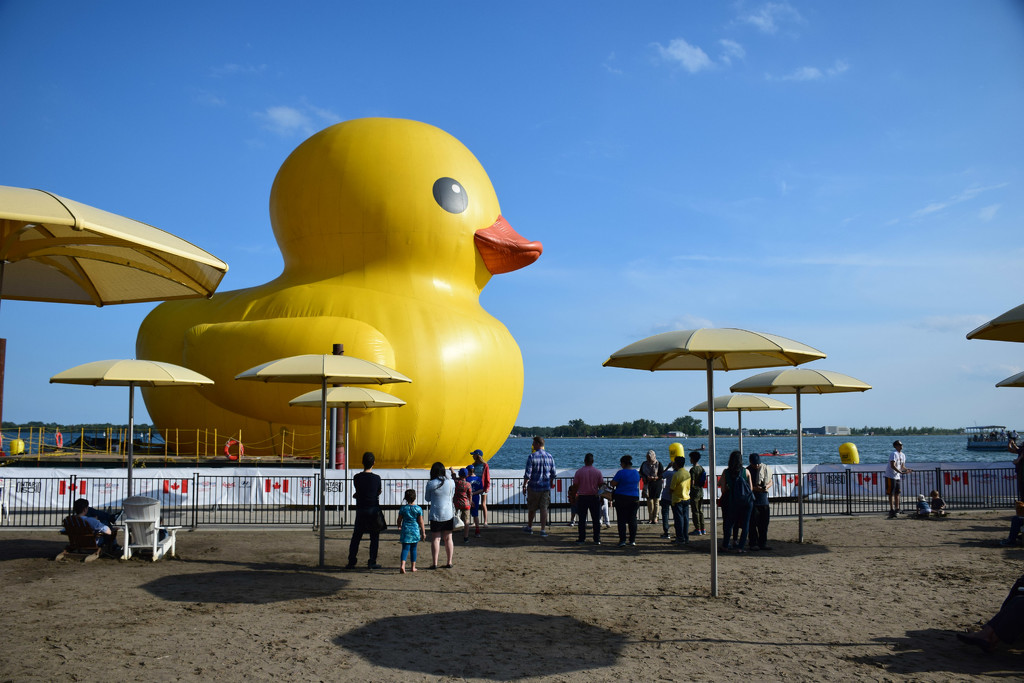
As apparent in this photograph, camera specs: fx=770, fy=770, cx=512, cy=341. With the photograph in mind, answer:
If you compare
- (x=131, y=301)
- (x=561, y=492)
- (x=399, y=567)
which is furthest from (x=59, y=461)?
(x=131, y=301)

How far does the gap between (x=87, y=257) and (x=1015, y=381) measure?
12.8 meters

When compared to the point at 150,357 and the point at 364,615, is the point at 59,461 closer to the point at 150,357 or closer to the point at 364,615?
the point at 150,357

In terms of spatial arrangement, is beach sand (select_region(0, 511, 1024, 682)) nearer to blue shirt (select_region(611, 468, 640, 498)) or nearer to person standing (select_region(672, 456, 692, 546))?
person standing (select_region(672, 456, 692, 546))

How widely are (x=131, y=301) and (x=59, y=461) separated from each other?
1751cm

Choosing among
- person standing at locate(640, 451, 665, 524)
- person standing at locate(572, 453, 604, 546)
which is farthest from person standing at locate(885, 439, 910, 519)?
person standing at locate(572, 453, 604, 546)

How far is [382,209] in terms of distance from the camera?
Answer: 22516 millimetres

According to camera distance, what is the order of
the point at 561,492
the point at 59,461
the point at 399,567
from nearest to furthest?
1. the point at 399,567
2. the point at 561,492
3. the point at 59,461

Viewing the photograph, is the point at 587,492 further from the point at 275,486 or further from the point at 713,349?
the point at 275,486

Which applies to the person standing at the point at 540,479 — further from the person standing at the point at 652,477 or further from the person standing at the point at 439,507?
the person standing at the point at 439,507

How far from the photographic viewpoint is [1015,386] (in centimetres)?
1218

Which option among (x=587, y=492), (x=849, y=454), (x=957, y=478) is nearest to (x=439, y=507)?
(x=587, y=492)

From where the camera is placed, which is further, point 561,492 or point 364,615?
point 561,492

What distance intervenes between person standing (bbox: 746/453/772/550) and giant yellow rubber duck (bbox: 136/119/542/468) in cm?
1065

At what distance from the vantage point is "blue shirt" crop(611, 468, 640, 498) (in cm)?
1267
